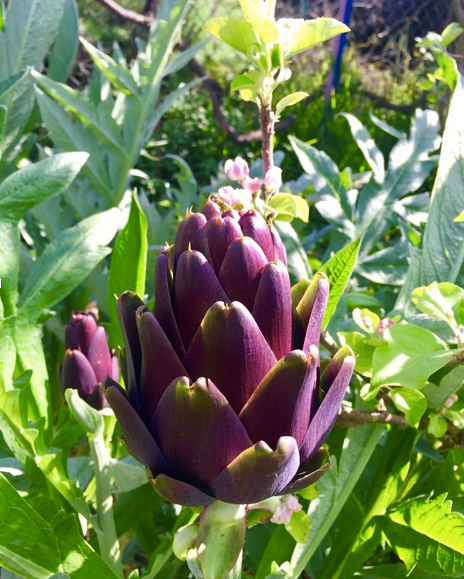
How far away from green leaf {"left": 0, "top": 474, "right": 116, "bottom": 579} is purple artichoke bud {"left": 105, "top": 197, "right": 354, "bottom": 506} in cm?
10

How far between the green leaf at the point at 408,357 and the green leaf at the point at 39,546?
0.19m

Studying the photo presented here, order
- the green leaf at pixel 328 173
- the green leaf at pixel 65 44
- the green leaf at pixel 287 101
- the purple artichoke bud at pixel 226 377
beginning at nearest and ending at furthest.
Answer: the purple artichoke bud at pixel 226 377
the green leaf at pixel 287 101
the green leaf at pixel 328 173
the green leaf at pixel 65 44

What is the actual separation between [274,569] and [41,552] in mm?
132

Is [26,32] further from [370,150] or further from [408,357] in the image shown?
[408,357]

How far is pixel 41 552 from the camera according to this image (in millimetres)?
338

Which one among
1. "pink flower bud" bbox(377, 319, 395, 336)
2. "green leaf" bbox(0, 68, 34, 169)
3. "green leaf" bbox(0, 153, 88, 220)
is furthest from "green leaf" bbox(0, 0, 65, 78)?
"pink flower bud" bbox(377, 319, 395, 336)

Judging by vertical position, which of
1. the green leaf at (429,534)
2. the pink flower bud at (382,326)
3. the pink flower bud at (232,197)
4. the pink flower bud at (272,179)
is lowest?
the green leaf at (429,534)

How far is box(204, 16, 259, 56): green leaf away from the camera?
346 millimetres

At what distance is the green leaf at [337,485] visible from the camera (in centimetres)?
38

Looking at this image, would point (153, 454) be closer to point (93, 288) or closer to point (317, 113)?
point (93, 288)

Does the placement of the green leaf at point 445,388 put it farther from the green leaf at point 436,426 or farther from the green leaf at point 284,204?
the green leaf at point 284,204

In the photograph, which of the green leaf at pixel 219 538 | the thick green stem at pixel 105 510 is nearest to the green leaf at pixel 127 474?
the thick green stem at pixel 105 510

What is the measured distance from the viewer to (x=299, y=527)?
354mm

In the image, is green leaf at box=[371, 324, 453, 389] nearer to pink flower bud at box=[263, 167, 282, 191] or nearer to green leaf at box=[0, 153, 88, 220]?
pink flower bud at box=[263, 167, 282, 191]
